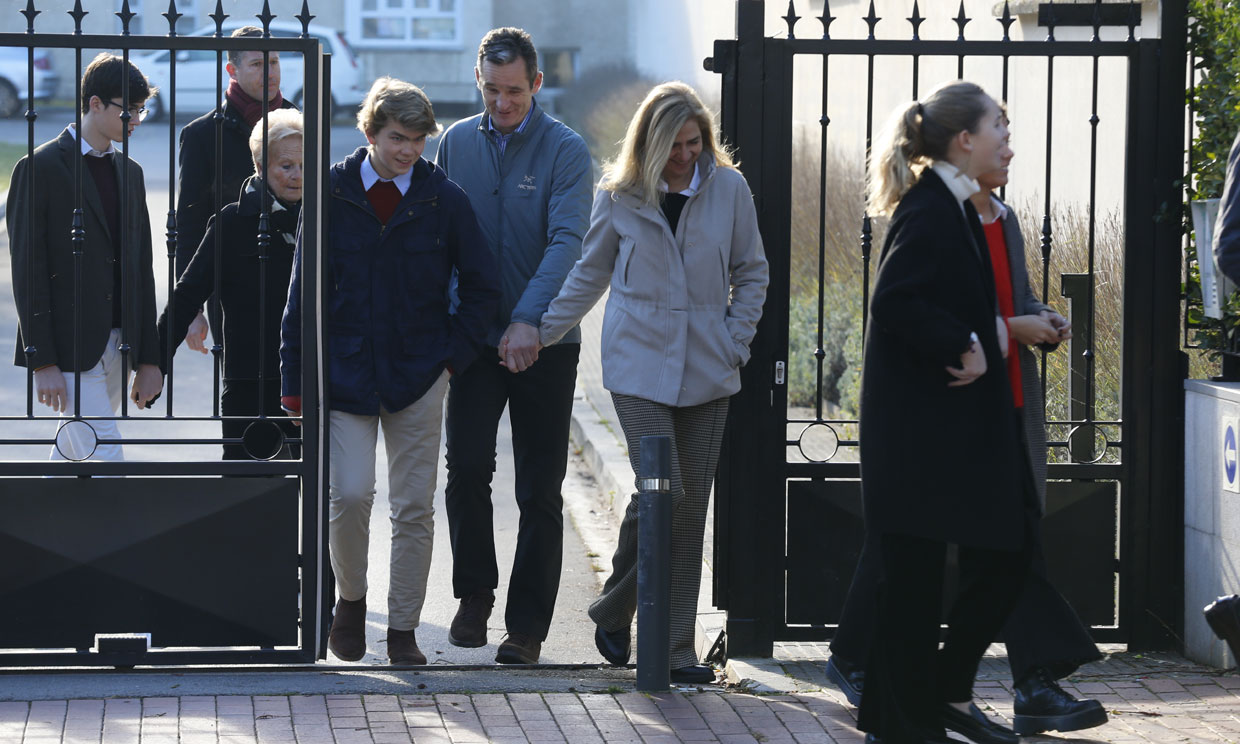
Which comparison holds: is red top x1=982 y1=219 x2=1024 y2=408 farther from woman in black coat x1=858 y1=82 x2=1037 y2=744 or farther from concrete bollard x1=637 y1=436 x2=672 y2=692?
concrete bollard x1=637 y1=436 x2=672 y2=692

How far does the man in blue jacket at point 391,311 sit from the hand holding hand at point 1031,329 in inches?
66.4

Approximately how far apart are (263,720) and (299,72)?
21236 mm

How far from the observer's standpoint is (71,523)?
4844 mm

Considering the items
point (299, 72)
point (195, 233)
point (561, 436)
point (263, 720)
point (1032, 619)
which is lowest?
point (263, 720)

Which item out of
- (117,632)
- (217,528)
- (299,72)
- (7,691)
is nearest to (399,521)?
(217,528)

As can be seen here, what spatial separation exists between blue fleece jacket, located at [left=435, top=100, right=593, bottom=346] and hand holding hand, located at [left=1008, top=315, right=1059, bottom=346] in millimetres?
1600

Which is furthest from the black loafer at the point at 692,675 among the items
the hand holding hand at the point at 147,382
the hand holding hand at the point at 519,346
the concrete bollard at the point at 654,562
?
the hand holding hand at the point at 147,382

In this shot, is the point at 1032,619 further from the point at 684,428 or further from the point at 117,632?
the point at 117,632

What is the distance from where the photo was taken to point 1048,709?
173 inches

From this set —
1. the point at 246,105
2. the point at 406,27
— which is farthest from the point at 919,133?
→ the point at 406,27

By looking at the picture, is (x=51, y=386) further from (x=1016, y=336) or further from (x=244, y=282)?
(x=1016, y=336)

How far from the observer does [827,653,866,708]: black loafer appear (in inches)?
181

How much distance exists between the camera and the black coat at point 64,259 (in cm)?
495

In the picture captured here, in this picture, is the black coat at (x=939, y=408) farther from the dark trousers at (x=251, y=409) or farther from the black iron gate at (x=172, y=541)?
the dark trousers at (x=251, y=409)
